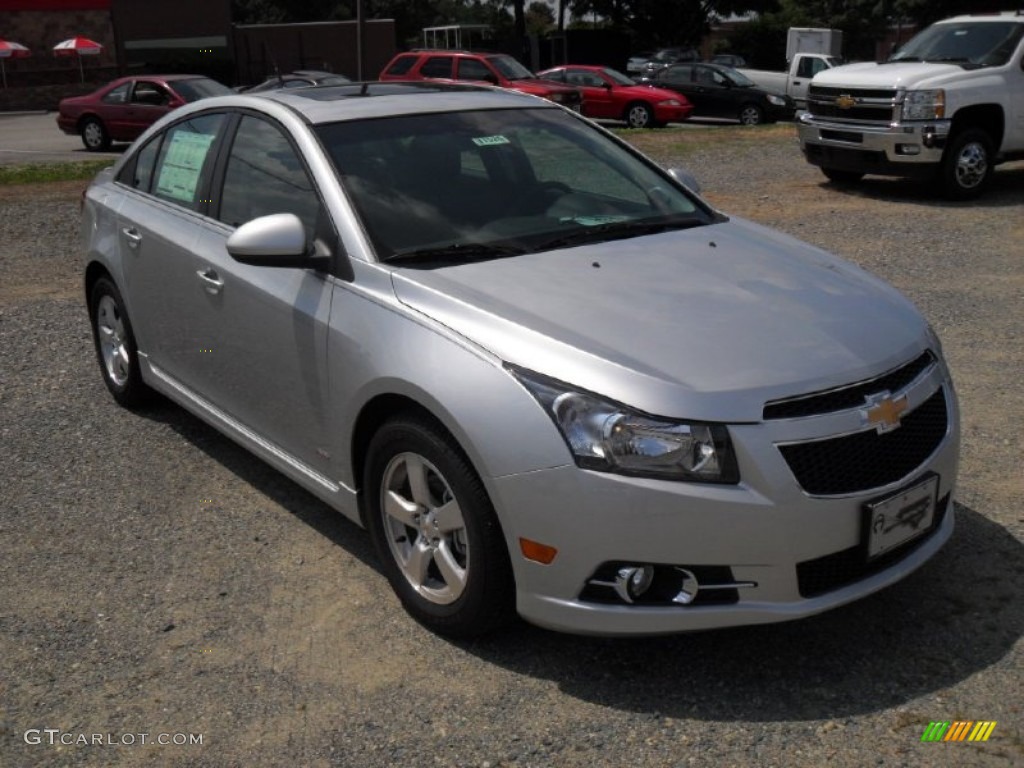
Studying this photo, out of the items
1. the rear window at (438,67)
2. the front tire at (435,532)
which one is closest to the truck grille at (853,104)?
the front tire at (435,532)

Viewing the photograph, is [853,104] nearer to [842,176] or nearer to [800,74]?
[842,176]

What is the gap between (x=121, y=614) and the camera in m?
4.04

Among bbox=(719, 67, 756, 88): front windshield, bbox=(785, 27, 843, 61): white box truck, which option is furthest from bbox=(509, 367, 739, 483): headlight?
bbox=(785, 27, 843, 61): white box truck

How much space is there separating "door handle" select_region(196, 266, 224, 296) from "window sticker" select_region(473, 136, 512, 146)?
3.78 feet

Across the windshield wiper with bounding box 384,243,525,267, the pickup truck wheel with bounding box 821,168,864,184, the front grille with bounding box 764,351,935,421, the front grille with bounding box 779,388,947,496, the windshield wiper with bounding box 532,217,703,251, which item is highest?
the windshield wiper with bounding box 532,217,703,251

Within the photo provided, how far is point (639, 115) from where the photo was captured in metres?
24.7

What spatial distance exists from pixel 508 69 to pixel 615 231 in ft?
66.5

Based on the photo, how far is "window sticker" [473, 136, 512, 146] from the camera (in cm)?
465

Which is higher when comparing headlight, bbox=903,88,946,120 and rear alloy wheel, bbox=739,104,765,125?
headlight, bbox=903,88,946,120

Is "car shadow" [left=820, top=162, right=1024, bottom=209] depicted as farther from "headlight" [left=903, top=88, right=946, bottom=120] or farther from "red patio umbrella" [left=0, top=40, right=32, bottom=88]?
"red patio umbrella" [left=0, top=40, right=32, bottom=88]

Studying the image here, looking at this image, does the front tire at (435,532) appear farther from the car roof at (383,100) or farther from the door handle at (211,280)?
the car roof at (383,100)

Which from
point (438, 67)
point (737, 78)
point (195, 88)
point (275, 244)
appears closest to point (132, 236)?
point (275, 244)

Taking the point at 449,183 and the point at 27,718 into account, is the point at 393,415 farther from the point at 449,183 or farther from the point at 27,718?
the point at 27,718

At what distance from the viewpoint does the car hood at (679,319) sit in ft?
10.7
